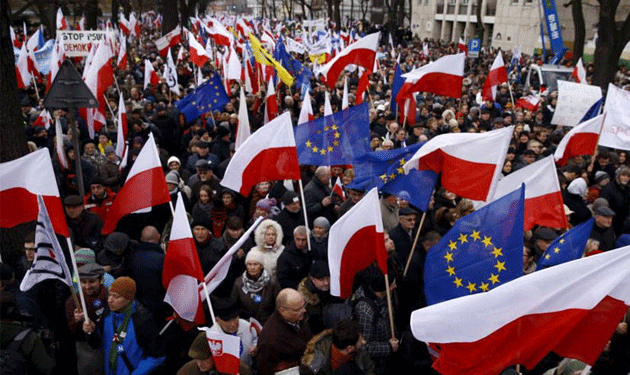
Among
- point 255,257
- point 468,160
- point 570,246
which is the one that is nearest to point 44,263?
point 255,257

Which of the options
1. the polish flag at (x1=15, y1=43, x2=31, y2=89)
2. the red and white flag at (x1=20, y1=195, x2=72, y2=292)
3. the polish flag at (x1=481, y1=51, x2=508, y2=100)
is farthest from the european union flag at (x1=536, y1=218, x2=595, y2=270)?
the polish flag at (x1=15, y1=43, x2=31, y2=89)

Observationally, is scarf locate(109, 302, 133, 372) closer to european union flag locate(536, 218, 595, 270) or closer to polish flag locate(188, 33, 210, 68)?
european union flag locate(536, 218, 595, 270)

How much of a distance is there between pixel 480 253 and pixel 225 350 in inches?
78.2

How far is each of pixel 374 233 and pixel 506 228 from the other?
1.12m

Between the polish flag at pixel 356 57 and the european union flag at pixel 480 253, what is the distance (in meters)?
7.27

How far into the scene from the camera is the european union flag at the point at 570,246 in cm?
459

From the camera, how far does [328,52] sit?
16.1 meters

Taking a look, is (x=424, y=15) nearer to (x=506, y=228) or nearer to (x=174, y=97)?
(x=174, y=97)

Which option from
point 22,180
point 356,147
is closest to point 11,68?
point 22,180

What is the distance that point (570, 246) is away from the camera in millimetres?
4629

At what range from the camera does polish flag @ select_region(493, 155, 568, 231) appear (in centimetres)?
555

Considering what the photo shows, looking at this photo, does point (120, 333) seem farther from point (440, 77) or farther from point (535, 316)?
point (440, 77)

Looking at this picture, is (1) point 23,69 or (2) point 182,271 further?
(1) point 23,69

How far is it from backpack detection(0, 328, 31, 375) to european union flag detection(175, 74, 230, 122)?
711 centimetres
